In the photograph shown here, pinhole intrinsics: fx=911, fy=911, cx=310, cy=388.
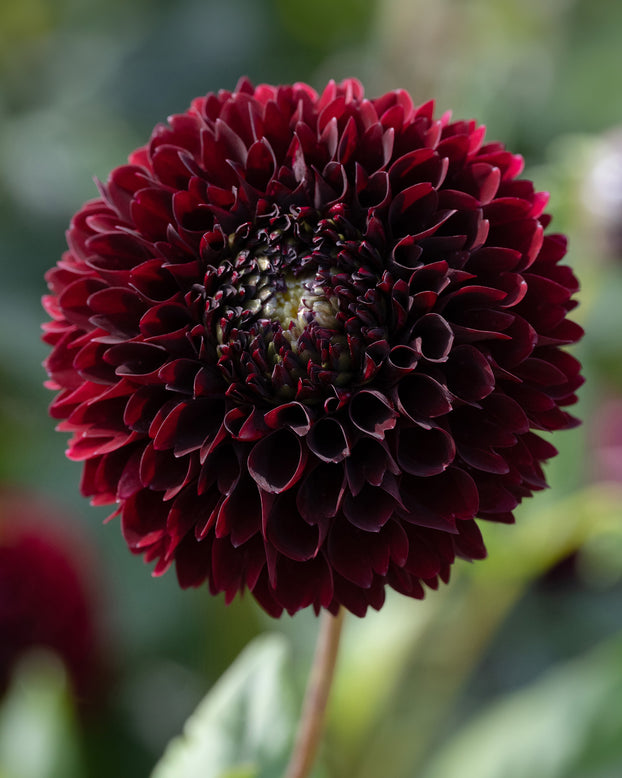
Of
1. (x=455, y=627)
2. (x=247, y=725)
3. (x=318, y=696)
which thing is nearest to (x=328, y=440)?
(x=318, y=696)

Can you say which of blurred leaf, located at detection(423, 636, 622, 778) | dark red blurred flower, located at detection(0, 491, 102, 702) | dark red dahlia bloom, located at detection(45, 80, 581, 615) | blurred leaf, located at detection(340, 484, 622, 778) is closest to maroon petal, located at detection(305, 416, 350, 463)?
dark red dahlia bloom, located at detection(45, 80, 581, 615)

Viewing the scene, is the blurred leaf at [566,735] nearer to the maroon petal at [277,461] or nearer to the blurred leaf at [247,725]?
the blurred leaf at [247,725]

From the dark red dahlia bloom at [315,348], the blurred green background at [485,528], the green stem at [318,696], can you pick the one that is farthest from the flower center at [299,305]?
the blurred green background at [485,528]

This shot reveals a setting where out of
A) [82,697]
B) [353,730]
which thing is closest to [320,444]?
[353,730]

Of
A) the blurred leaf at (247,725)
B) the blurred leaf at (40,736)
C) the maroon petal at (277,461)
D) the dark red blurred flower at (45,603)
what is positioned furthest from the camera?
the dark red blurred flower at (45,603)

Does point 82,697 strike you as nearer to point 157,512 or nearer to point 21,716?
point 21,716

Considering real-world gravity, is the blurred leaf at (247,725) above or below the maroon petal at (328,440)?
below

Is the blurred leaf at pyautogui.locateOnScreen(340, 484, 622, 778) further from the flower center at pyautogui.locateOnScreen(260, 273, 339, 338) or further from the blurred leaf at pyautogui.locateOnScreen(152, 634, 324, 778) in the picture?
the flower center at pyautogui.locateOnScreen(260, 273, 339, 338)
